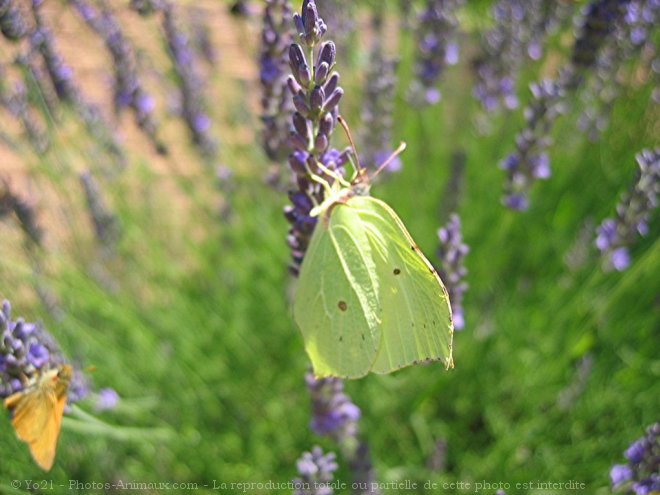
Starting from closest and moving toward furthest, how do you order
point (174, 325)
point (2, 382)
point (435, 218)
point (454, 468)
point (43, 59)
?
point (2, 382) < point (43, 59) < point (454, 468) < point (174, 325) < point (435, 218)

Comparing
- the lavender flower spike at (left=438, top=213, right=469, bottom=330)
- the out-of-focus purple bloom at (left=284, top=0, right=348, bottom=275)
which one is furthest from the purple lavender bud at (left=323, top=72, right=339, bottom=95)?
the lavender flower spike at (left=438, top=213, right=469, bottom=330)

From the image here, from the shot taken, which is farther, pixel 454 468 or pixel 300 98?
pixel 454 468

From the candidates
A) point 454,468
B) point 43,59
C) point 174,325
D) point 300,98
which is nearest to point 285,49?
point 300,98

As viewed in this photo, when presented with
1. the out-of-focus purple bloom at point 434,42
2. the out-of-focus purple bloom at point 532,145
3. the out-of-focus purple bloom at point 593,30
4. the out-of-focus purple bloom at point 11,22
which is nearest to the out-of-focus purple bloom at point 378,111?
the out-of-focus purple bloom at point 434,42

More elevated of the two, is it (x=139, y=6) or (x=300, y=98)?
(x=139, y=6)

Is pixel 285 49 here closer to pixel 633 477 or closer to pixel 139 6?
pixel 139 6

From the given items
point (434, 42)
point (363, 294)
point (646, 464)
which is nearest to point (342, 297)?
point (363, 294)

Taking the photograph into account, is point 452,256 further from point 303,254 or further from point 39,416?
point 39,416

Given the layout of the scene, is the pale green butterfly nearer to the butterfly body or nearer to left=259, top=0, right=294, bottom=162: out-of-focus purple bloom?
the butterfly body
